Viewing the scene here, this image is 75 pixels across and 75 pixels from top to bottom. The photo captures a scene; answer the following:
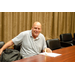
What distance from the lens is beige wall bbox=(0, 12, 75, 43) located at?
3512 mm

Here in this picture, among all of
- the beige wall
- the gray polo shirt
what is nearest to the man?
the gray polo shirt

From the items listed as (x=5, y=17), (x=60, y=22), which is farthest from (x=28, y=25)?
(x=60, y=22)

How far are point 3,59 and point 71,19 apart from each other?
19.0 feet

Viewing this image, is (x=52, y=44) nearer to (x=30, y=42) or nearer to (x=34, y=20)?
(x=30, y=42)

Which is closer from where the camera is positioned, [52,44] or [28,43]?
[28,43]

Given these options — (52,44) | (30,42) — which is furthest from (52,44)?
(30,42)

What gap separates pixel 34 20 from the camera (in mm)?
4418

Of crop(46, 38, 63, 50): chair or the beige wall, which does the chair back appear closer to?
crop(46, 38, 63, 50): chair

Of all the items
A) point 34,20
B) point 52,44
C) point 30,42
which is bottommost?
point 52,44

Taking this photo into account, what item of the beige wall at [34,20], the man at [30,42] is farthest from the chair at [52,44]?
the beige wall at [34,20]

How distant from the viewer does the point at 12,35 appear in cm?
370

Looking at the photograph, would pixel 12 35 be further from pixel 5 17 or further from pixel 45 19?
pixel 45 19

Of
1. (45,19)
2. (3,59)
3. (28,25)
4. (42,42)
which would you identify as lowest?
(3,59)

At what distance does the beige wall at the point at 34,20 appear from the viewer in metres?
3.51
